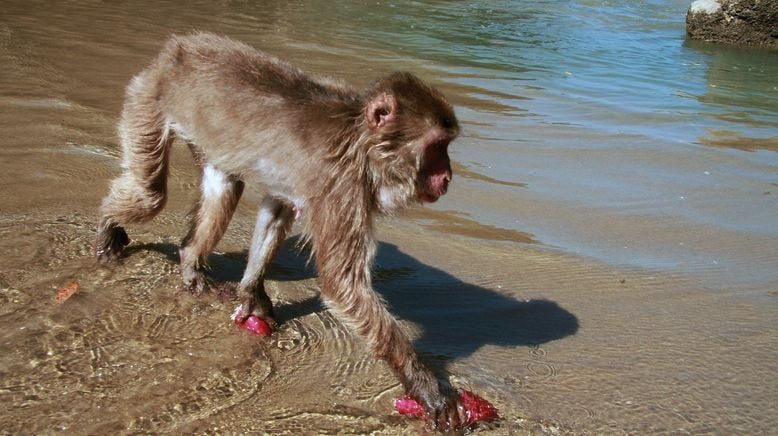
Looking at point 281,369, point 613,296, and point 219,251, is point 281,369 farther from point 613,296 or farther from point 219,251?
point 613,296

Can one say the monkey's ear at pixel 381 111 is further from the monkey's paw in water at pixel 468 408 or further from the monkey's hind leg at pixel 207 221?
the monkey's paw in water at pixel 468 408

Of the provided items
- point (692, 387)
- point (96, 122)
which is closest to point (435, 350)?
point (692, 387)

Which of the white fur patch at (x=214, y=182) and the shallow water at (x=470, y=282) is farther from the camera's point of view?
the white fur patch at (x=214, y=182)

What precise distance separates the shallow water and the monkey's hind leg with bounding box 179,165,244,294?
5.4 inches

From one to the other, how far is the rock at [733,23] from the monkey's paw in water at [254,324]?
1448cm

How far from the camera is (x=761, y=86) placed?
12.5m

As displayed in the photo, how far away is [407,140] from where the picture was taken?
12.7 ft

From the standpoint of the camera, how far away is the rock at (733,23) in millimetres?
16141

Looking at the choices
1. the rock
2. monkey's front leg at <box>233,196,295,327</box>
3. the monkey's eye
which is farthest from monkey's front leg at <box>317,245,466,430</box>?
the rock

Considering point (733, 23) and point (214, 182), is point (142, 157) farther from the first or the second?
point (733, 23)

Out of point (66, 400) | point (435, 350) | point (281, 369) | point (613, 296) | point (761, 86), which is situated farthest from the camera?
point (761, 86)

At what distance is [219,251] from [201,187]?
2.44 ft

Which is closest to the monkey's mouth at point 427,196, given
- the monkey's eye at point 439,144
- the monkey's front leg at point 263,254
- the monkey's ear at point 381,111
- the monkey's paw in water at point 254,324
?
the monkey's eye at point 439,144

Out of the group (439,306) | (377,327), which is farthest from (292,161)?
(439,306)
